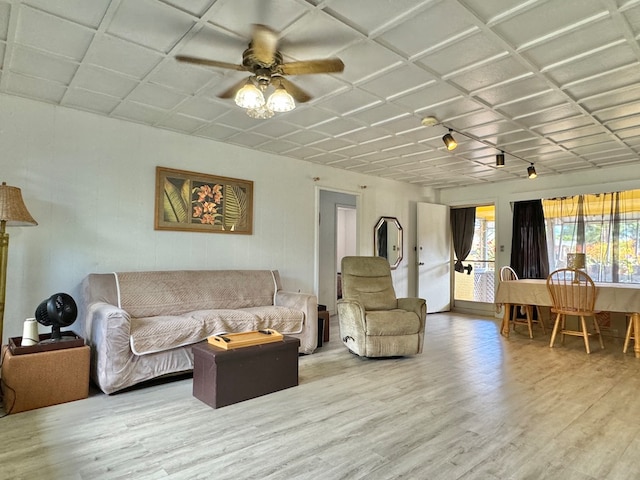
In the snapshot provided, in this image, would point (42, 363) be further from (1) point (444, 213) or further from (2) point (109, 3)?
(1) point (444, 213)

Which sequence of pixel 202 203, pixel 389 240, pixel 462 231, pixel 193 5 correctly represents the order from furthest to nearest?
pixel 462 231 → pixel 389 240 → pixel 202 203 → pixel 193 5

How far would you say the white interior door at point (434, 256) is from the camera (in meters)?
6.85

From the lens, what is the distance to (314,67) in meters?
2.25

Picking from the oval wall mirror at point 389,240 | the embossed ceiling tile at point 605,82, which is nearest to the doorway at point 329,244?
the oval wall mirror at point 389,240

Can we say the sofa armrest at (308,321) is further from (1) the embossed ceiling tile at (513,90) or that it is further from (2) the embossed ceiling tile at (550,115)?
(2) the embossed ceiling tile at (550,115)

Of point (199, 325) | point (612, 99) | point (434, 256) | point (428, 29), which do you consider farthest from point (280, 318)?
point (434, 256)

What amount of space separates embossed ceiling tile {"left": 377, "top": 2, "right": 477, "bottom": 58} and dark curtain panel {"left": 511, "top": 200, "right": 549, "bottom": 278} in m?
4.98

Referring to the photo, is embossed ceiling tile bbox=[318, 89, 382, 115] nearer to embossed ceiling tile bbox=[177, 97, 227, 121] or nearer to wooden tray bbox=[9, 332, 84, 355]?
embossed ceiling tile bbox=[177, 97, 227, 121]

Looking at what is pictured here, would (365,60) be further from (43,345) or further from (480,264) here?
(480,264)

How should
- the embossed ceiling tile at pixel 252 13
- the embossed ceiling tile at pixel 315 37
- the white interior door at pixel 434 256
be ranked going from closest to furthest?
the embossed ceiling tile at pixel 252 13
the embossed ceiling tile at pixel 315 37
the white interior door at pixel 434 256

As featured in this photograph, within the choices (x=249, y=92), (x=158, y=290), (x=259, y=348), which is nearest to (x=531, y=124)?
(x=249, y=92)

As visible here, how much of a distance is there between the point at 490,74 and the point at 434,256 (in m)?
4.70

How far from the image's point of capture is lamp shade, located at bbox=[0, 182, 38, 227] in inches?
107

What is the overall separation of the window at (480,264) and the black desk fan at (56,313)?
22.3ft
